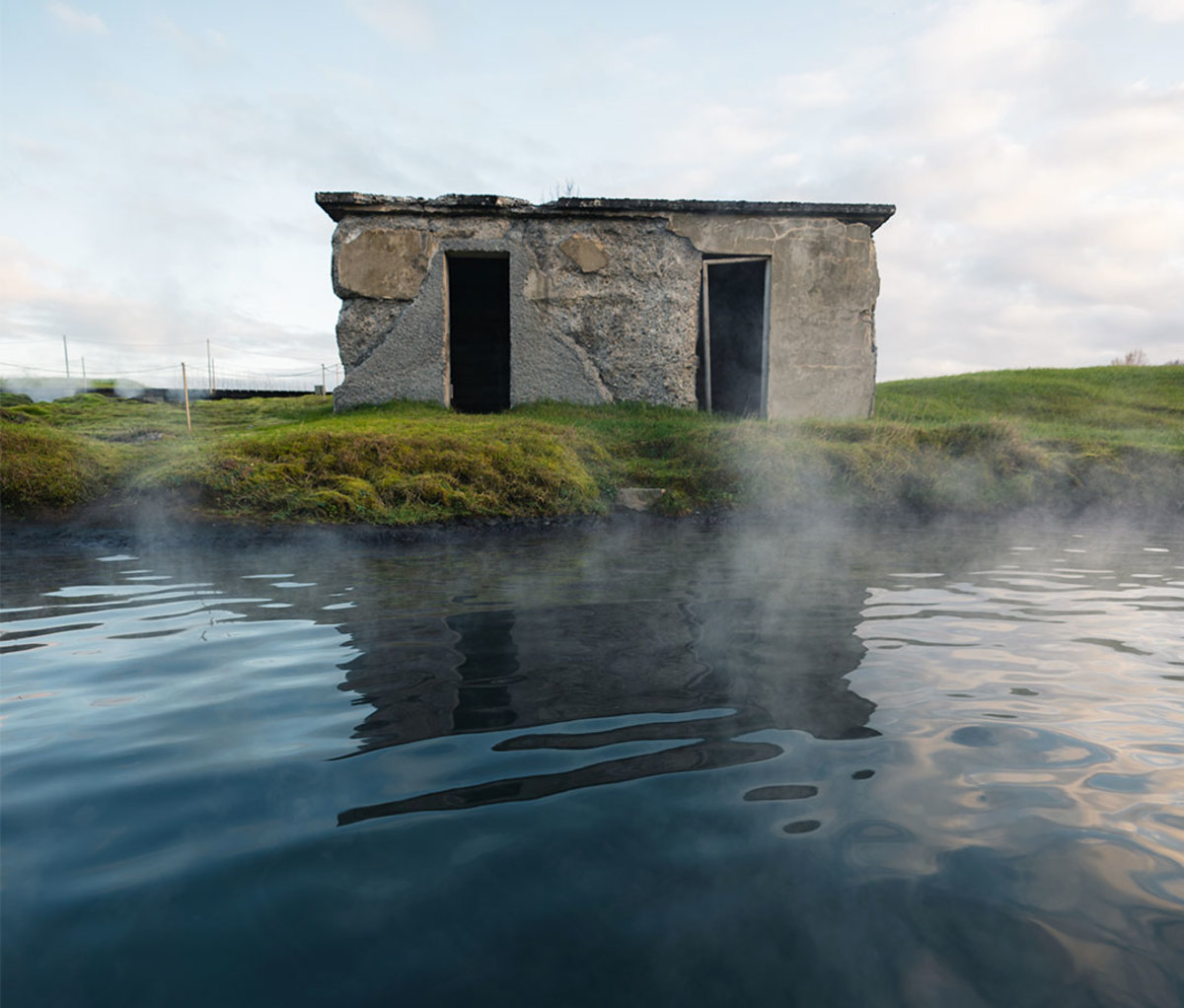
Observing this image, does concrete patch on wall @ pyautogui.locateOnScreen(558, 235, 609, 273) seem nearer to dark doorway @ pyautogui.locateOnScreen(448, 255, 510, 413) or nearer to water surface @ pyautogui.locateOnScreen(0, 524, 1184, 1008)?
dark doorway @ pyautogui.locateOnScreen(448, 255, 510, 413)

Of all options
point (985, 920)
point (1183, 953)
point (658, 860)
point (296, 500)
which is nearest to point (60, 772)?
point (658, 860)

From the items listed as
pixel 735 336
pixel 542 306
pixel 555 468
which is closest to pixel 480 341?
pixel 542 306

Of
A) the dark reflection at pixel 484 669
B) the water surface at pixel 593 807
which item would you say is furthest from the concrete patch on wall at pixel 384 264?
the dark reflection at pixel 484 669

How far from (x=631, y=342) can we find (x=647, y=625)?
887 centimetres

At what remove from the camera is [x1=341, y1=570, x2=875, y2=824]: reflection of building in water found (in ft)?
7.66

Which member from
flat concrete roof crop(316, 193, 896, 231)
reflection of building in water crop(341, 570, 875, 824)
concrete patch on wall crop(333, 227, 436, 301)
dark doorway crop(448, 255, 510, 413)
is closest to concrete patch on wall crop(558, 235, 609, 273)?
flat concrete roof crop(316, 193, 896, 231)

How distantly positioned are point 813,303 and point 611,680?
1064 centimetres

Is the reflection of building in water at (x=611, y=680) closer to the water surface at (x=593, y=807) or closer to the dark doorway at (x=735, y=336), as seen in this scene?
the water surface at (x=593, y=807)

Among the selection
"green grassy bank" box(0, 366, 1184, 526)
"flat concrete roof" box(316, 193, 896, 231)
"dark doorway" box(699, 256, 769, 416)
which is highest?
"flat concrete roof" box(316, 193, 896, 231)

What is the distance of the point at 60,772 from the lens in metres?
2.19

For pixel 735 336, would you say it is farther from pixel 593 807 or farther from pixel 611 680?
pixel 593 807

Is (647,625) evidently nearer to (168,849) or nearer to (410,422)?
(168,849)

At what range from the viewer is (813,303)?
12211 millimetres

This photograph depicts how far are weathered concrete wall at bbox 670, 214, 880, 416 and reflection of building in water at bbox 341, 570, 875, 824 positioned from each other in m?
8.73
